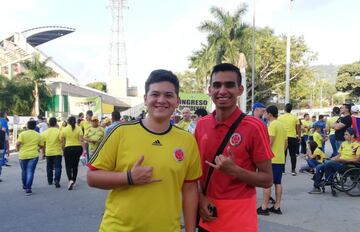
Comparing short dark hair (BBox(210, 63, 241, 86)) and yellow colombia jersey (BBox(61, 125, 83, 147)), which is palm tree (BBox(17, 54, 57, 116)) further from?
short dark hair (BBox(210, 63, 241, 86))

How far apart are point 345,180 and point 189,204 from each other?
715 cm

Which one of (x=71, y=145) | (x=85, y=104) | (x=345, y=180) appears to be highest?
(x=85, y=104)

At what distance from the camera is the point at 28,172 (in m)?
9.21

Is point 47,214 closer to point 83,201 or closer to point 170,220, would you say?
point 83,201

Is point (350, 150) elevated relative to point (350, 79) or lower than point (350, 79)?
lower

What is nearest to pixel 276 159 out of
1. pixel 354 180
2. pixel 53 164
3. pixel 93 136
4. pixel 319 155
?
pixel 354 180

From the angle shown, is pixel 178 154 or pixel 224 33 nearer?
pixel 178 154

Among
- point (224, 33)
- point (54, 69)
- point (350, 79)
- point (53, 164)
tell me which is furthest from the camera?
point (54, 69)

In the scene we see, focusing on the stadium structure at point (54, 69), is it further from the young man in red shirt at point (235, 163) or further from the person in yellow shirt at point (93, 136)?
the young man in red shirt at point (235, 163)

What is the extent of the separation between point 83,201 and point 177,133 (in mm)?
6187

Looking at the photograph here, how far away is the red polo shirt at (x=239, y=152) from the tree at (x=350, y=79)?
3871cm

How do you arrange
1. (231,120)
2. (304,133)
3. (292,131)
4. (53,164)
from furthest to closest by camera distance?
(304,133) < (292,131) < (53,164) < (231,120)

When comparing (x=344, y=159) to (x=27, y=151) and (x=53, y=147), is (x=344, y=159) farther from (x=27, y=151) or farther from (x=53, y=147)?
(x=27, y=151)

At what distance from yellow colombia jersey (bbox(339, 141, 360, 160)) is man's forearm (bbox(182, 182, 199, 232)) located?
7087 mm
